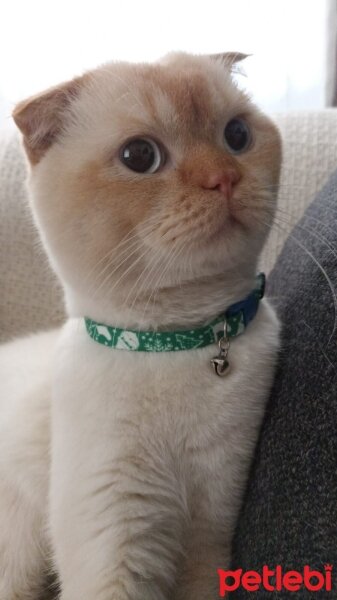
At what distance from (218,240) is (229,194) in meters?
0.06

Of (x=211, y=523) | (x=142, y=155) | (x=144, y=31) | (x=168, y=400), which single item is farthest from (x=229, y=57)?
(x=144, y=31)

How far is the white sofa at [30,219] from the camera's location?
1248mm

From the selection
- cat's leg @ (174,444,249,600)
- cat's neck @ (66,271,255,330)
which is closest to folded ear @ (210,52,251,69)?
cat's neck @ (66,271,255,330)

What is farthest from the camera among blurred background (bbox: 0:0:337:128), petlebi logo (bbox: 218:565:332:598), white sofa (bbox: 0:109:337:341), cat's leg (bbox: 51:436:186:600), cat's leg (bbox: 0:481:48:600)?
blurred background (bbox: 0:0:337:128)

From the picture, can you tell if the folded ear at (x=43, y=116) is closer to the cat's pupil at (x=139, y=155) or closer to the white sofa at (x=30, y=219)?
the cat's pupil at (x=139, y=155)

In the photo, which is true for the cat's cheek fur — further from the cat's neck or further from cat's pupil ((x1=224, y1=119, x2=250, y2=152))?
cat's pupil ((x1=224, y1=119, x2=250, y2=152))

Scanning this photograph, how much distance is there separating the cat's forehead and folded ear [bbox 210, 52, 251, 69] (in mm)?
109

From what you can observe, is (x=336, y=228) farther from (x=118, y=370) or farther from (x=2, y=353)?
(x=2, y=353)

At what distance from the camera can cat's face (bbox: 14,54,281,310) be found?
2.18ft

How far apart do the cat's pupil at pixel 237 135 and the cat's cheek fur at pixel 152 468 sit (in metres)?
0.27

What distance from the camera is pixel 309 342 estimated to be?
0.71 meters

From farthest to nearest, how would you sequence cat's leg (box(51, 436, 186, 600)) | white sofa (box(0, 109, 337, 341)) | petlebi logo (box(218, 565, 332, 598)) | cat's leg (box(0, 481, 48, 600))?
1. white sofa (box(0, 109, 337, 341))
2. cat's leg (box(0, 481, 48, 600))
3. cat's leg (box(51, 436, 186, 600))
4. petlebi logo (box(218, 565, 332, 598))

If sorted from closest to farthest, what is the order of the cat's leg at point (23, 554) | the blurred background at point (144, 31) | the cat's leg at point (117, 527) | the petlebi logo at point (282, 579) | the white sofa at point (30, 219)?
the petlebi logo at point (282, 579)
the cat's leg at point (117, 527)
the cat's leg at point (23, 554)
the white sofa at point (30, 219)
the blurred background at point (144, 31)

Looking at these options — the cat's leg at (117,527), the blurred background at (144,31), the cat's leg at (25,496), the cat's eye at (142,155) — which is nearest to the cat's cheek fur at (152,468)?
the cat's leg at (117,527)
